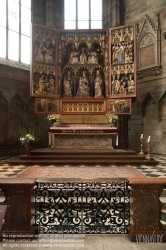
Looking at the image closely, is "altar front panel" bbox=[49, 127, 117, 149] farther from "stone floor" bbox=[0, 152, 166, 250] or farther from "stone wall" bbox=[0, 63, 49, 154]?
"stone floor" bbox=[0, 152, 166, 250]

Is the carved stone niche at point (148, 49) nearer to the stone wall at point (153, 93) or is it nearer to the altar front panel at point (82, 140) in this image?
the stone wall at point (153, 93)

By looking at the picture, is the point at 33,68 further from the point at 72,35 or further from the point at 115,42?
the point at 115,42

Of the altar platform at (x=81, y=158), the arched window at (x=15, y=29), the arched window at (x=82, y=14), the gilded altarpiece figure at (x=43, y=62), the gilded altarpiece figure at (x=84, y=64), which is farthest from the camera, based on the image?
the arched window at (x=82, y=14)

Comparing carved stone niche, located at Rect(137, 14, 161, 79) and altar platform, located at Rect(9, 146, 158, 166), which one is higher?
carved stone niche, located at Rect(137, 14, 161, 79)

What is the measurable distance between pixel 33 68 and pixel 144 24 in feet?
24.0

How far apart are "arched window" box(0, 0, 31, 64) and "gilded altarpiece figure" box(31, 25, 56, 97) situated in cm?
304

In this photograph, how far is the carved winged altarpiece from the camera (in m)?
12.2

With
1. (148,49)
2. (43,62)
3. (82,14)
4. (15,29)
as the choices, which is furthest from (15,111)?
(148,49)

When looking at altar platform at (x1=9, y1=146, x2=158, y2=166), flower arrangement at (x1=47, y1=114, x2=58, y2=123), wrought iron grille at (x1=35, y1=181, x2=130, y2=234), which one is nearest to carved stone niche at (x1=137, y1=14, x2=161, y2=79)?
altar platform at (x1=9, y1=146, x2=158, y2=166)

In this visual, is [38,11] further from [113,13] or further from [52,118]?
[52,118]

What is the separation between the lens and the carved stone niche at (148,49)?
13.8 meters

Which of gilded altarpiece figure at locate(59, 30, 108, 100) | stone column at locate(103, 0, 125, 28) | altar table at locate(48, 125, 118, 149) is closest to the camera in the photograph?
altar table at locate(48, 125, 118, 149)

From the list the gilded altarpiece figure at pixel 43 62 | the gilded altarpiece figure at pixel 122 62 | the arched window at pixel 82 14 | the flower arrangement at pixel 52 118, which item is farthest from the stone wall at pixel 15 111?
the gilded altarpiece figure at pixel 122 62

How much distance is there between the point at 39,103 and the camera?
12.1 m
